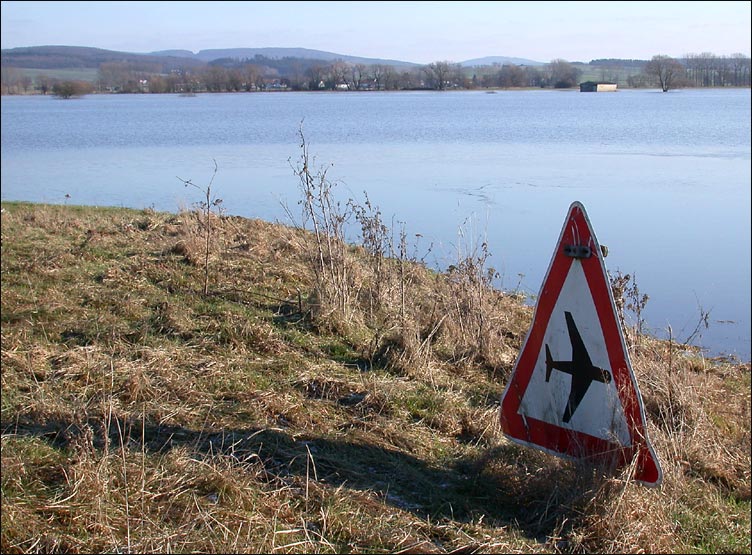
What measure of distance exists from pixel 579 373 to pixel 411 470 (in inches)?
40.7

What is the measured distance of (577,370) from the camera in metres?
3.75

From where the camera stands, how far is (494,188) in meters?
14.4

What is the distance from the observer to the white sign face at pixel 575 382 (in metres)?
3.64

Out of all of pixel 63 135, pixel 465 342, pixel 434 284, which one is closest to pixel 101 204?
pixel 63 135

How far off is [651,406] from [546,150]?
625 inches

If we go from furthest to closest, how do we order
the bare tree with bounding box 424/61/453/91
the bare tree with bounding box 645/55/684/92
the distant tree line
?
the bare tree with bounding box 424/61/453/91 < the bare tree with bounding box 645/55/684/92 < the distant tree line

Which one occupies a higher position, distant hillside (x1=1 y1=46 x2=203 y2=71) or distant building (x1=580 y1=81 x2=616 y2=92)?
distant building (x1=580 y1=81 x2=616 y2=92)

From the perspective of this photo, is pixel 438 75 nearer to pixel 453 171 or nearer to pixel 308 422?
pixel 453 171

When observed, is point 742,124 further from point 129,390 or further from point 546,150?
point 129,390

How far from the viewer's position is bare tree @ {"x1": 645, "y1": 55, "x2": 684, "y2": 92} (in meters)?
19.8

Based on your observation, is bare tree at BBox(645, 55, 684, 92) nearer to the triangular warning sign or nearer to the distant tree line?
the distant tree line

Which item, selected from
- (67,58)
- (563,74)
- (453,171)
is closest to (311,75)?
(453,171)

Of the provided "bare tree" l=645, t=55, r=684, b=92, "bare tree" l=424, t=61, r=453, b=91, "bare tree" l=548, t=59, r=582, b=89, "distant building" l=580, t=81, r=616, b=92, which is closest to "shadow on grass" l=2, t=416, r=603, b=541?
"bare tree" l=645, t=55, r=684, b=92

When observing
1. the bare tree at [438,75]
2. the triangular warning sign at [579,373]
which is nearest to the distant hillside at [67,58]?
the triangular warning sign at [579,373]
